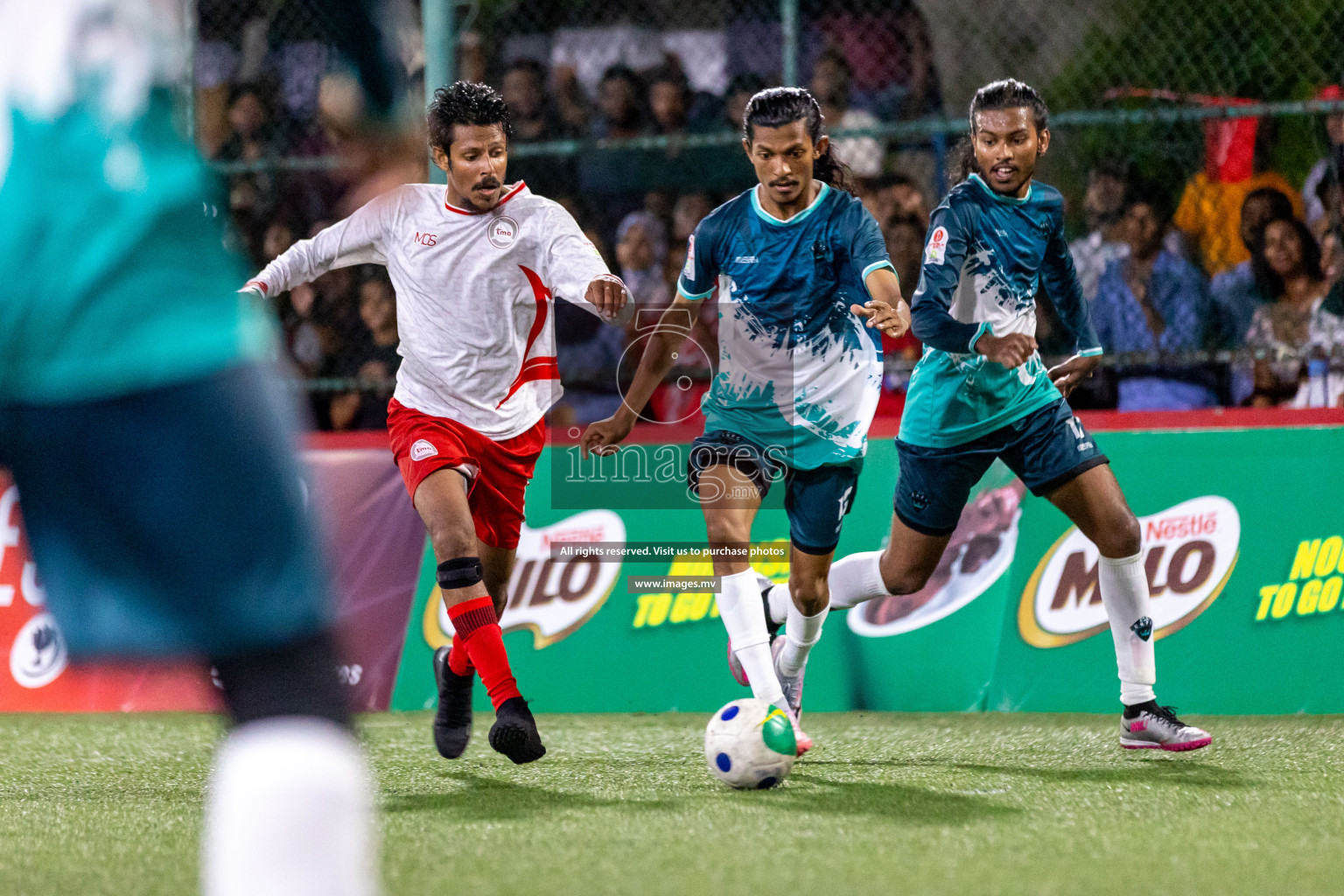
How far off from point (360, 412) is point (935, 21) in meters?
3.52

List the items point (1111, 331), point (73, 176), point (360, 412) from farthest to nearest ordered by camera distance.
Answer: point (360, 412), point (1111, 331), point (73, 176)

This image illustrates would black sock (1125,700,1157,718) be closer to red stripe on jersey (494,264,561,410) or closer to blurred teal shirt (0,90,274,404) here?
red stripe on jersey (494,264,561,410)

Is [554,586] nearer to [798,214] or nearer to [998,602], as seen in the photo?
[998,602]

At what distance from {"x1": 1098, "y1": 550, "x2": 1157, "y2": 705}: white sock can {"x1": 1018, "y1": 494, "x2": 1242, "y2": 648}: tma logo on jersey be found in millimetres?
862

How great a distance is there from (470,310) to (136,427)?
336 cm

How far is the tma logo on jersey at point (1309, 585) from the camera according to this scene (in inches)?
228

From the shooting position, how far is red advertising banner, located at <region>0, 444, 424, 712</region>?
21.5 feet

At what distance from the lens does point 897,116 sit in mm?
7836

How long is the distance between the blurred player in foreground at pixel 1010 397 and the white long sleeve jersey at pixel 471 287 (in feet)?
3.89

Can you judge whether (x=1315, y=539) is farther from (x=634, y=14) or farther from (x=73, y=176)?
(x=73, y=176)

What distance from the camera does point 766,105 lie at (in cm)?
495

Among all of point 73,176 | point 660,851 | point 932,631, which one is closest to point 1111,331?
point 932,631

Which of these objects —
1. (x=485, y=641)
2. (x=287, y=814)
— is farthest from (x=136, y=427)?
(x=485, y=641)

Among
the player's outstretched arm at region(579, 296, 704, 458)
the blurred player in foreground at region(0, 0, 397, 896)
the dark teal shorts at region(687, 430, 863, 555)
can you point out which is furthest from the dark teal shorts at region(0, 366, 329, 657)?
the player's outstretched arm at region(579, 296, 704, 458)
